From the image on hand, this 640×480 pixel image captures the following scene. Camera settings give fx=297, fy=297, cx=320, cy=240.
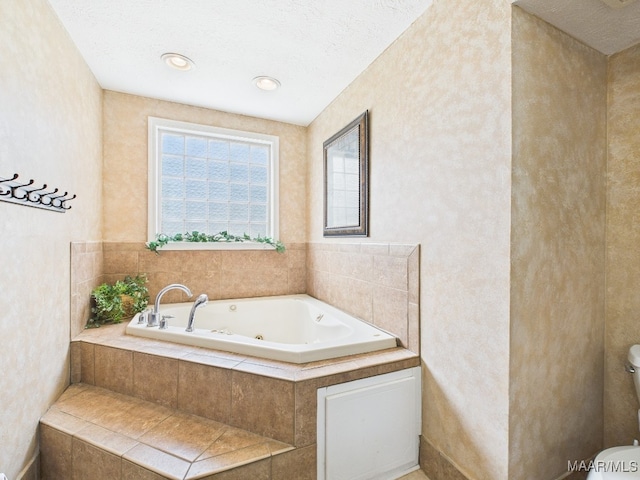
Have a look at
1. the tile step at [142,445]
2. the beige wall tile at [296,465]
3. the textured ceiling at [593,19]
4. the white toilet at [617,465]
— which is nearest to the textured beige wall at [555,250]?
the textured ceiling at [593,19]

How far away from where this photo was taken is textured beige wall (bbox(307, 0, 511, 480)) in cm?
126

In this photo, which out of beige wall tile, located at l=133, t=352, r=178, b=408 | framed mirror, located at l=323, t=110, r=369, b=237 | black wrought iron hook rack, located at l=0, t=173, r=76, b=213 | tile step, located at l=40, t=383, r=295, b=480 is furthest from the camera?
framed mirror, located at l=323, t=110, r=369, b=237

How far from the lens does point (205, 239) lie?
9.52 ft

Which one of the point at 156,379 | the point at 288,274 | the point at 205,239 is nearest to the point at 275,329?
the point at 288,274

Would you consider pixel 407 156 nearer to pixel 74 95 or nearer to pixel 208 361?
pixel 208 361

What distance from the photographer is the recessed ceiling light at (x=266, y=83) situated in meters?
2.33

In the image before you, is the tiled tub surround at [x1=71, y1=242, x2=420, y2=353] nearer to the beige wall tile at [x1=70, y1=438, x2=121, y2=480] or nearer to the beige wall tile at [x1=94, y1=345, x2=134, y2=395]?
the beige wall tile at [x1=94, y1=345, x2=134, y2=395]

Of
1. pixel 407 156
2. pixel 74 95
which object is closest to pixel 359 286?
pixel 407 156

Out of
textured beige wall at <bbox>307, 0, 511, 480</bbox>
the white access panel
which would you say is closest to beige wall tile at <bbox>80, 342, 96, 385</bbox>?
the white access panel

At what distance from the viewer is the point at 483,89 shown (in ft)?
4.34

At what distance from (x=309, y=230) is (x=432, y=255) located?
1775mm

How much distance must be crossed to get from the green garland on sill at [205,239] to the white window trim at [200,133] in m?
0.03

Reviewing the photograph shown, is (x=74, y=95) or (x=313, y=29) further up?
(x=313, y=29)

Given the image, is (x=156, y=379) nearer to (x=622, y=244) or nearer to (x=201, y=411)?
(x=201, y=411)
